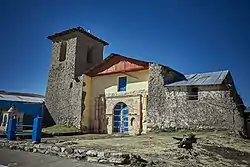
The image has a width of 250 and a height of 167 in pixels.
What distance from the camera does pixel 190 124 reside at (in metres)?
13.8

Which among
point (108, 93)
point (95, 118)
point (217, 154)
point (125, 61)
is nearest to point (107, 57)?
point (125, 61)

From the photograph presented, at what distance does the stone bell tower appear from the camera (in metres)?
20.0

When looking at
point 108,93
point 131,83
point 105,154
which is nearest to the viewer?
point 105,154

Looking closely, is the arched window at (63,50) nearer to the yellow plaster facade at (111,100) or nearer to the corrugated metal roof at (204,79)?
the yellow plaster facade at (111,100)

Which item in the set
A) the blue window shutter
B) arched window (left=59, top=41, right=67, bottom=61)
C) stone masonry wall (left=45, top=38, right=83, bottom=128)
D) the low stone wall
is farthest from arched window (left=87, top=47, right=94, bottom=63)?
the low stone wall

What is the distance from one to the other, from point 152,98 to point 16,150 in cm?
951

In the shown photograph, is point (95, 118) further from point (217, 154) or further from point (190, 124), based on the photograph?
point (217, 154)

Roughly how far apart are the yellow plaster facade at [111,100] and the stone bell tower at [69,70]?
2.98 ft

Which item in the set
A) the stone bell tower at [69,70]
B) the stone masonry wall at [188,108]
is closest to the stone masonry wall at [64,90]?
the stone bell tower at [69,70]

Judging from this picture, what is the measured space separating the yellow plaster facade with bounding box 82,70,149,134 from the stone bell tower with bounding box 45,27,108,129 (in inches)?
35.8

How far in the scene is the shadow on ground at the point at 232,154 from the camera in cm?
735

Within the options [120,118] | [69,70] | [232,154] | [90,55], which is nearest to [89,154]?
[232,154]

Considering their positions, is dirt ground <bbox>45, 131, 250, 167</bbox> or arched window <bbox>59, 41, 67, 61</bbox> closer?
dirt ground <bbox>45, 131, 250, 167</bbox>

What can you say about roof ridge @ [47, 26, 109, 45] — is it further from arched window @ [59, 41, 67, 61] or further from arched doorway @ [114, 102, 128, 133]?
arched doorway @ [114, 102, 128, 133]
